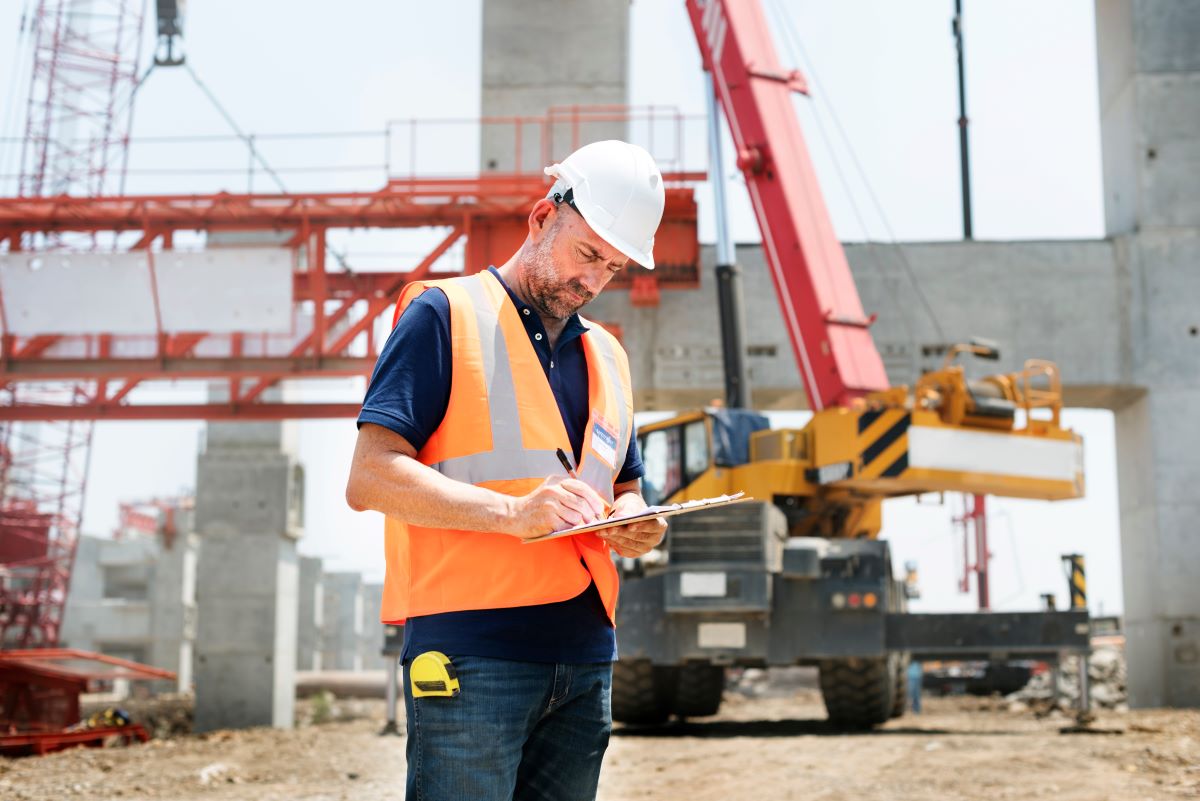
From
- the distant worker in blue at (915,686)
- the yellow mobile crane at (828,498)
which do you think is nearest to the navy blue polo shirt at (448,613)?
the yellow mobile crane at (828,498)

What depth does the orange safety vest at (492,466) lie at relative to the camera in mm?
2320

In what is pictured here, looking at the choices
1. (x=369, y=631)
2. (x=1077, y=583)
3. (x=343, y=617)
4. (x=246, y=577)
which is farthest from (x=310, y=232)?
(x=369, y=631)

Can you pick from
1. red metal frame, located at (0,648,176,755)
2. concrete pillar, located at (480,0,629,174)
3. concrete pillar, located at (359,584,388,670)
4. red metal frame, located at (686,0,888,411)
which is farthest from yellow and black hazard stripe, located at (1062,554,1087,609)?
concrete pillar, located at (359,584,388,670)

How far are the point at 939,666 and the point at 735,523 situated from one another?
868 inches

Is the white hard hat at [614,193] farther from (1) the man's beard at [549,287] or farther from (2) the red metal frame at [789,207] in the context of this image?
(2) the red metal frame at [789,207]

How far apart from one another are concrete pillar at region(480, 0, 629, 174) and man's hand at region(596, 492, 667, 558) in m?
15.5

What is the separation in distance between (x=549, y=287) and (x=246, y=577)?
61.4ft

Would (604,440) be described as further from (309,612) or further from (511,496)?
(309,612)

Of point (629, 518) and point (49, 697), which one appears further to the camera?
point (49, 697)

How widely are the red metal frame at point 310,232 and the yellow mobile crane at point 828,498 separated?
4619mm

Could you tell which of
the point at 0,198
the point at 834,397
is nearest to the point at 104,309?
the point at 0,198

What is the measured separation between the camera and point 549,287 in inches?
102

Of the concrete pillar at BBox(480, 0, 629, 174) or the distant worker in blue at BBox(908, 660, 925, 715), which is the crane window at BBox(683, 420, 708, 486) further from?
the distant worker in blue at BBox(908, 660, 925, 715)

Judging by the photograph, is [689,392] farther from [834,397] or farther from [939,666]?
[939,666]
